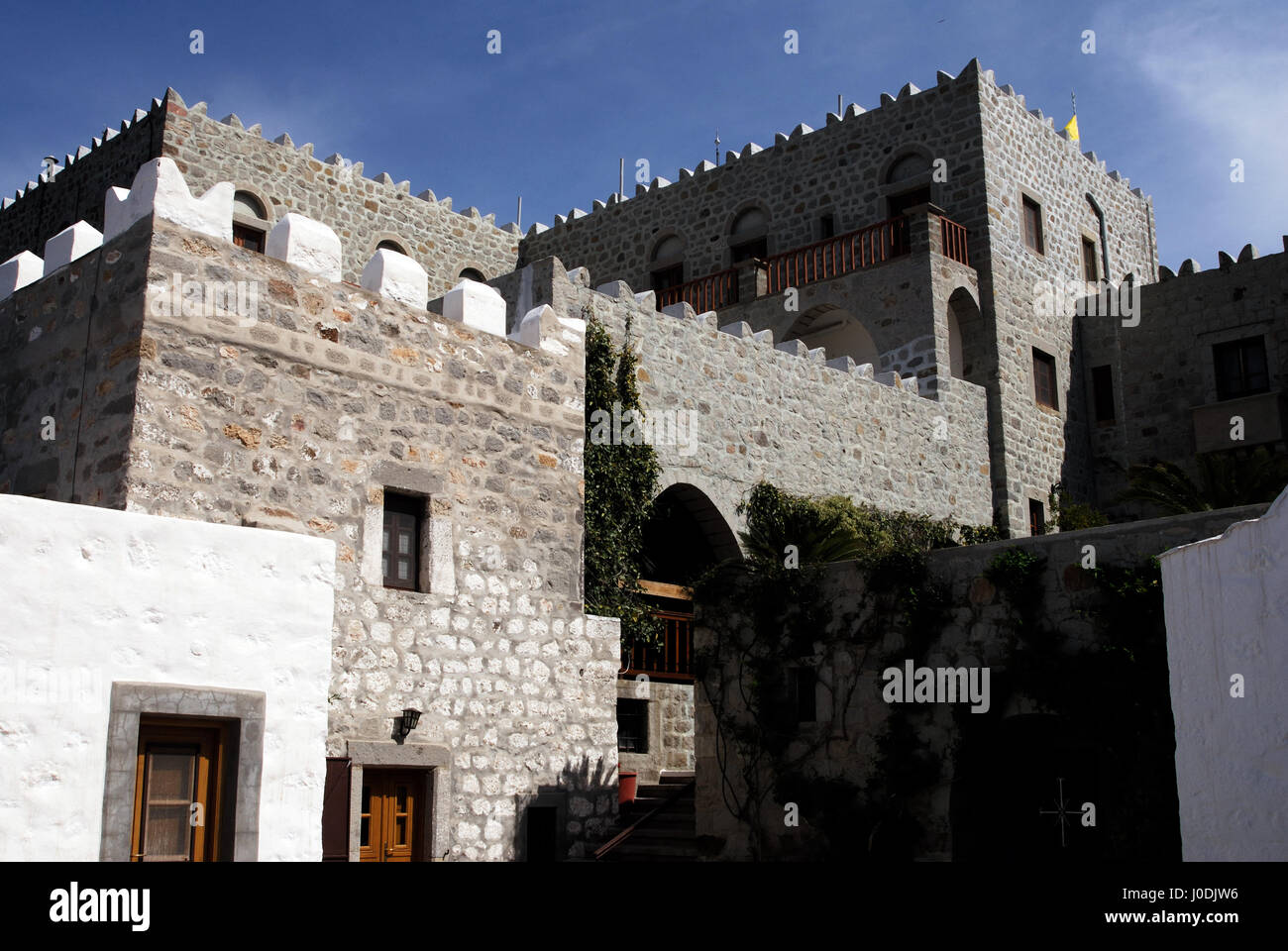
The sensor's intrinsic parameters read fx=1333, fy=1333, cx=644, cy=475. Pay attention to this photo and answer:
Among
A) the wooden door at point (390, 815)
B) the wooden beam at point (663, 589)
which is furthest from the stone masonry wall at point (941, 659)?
the wooden beam at point (663, 589)

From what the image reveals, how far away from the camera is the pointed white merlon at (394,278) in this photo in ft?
31.7

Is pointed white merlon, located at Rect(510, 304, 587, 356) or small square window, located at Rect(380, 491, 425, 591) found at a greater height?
pointed white merlon, located at Rect(510, 304, 587, 356)

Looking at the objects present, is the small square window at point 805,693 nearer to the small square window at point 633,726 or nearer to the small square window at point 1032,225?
the small square window at point 633,726

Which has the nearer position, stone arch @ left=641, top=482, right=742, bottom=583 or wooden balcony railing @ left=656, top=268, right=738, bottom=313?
stone arch @ left=641, top=482, right=742, bottom=583

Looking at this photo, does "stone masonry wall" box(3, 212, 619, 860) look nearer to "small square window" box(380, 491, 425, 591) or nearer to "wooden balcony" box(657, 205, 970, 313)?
"small square window" box(380, 491, 425, 591)

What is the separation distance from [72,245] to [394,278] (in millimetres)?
2206

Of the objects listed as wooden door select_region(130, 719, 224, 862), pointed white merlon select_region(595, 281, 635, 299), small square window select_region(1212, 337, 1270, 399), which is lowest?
wooden door select_region(130, 719, 224, 862)

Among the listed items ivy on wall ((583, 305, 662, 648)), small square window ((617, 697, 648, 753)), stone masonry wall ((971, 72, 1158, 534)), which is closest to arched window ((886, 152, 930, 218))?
stone masonry wall ((971, 72, 1158, 534))

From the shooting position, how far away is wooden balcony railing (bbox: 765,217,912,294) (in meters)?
18.9

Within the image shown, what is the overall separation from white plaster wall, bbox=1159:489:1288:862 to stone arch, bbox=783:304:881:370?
40.3ft

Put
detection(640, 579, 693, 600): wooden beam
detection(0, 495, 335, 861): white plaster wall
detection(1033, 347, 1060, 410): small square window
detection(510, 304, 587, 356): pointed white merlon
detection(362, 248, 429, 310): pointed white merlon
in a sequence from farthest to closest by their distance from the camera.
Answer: detection(1033, 347, 1060, 410): small square window, detection(640, 579, 693, 600): wooden beam, detection(510, 304, 587, 356): pointed white merlon, detection(362, 248, 429, 310): pointed white merlon, detection(0, 495, 335, 861): white plaster wall
